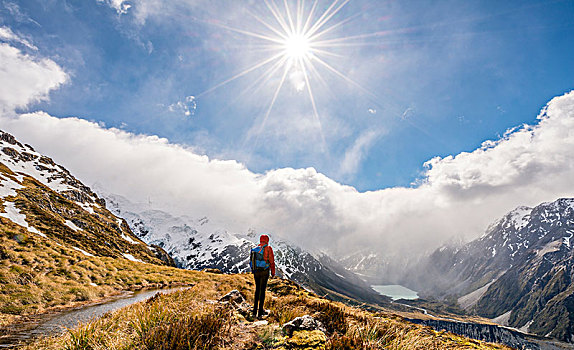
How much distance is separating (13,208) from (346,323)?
7824cm

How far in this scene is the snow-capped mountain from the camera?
53.0 metres

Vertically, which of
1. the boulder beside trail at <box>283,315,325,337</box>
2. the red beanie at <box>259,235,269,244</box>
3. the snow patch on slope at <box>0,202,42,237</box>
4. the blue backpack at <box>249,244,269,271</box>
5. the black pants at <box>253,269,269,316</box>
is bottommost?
the boulder beside trail at <box>283,315,325,337</box>

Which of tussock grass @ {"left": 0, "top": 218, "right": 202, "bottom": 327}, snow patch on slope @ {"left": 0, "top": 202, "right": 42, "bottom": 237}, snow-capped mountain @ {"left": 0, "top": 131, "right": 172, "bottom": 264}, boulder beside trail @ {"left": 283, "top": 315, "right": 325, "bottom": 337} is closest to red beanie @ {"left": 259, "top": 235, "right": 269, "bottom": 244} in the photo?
boulder beside trail @ {"left": 283, "top": 315, "right": 325, "bottom": 337}

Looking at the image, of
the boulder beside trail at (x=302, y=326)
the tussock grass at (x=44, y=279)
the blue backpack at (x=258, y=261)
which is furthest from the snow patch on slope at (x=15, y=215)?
the boulder beside trail at (x=302, y=326)

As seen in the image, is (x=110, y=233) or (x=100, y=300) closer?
(x=100, y=300)

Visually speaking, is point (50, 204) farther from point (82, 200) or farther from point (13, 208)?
point (82, 200)

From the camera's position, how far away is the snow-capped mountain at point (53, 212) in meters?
53.0

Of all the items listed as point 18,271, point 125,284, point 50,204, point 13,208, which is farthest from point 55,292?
point 50,204

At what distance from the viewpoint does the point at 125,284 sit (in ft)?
78.4

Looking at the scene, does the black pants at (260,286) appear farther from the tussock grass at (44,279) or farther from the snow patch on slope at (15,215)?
the snow patch on slope at (15,215)

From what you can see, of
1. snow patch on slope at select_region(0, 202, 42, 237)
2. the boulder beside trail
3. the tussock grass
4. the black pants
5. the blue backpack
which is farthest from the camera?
snow patch on slope at select_region(0, 202, 42, 237)

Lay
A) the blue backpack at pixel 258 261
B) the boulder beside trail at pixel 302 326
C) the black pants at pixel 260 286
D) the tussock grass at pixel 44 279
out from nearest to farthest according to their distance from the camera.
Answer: the boulder beside trail at pixel 302 326 → the black pants at pixel 260 286 → the blue backpack at pixel 258 261 → the tussock grass at pixel 44 279

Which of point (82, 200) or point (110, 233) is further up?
point (82, 200)

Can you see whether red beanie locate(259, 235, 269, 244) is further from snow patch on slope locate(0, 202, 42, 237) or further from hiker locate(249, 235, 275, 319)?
snow patch on slope locate(0, 202, 42, 237)
